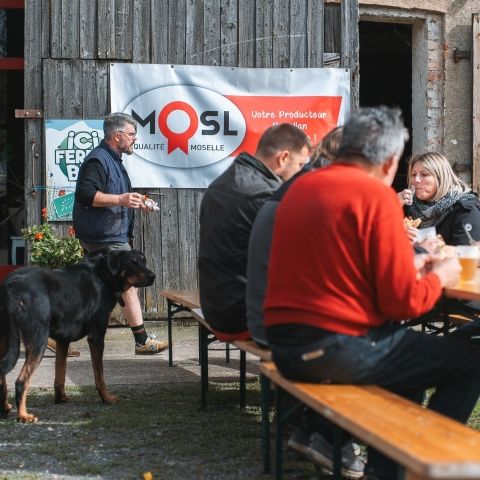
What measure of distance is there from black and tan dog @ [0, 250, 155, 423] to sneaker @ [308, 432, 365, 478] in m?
1.95

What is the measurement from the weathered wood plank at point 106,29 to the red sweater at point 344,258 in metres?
6.18

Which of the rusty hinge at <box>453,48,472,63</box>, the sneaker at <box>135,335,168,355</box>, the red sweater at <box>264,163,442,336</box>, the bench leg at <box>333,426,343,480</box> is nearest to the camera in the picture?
the red sweater at <box>264,163,442,336</box>

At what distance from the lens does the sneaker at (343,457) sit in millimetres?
4699

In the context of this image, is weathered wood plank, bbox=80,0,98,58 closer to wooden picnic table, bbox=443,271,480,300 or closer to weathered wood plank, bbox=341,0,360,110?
weathered wood plank, bbox=341,0,360,110

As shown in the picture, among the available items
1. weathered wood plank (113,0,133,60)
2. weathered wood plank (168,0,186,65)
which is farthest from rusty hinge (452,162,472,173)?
weathered wood plank (113,0,133,60)

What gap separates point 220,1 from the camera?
998 centimetres

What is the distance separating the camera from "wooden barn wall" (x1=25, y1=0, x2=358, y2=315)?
31.7 feet

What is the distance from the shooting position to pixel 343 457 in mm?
4715

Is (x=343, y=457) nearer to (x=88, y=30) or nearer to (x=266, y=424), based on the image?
(x=266, y=424)

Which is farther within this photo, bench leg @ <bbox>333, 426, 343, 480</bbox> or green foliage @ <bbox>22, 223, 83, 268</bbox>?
green foliage @ <bbox>22, 223, 83, 268</bbox>

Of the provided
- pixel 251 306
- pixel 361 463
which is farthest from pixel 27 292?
pixel 361 463

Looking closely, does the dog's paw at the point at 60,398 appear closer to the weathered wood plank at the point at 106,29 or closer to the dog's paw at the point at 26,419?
the dog's paw at the point at 26,419

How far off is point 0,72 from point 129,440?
5.66 meters

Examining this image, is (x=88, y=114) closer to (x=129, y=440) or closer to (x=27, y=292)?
(x=27, y=292)
